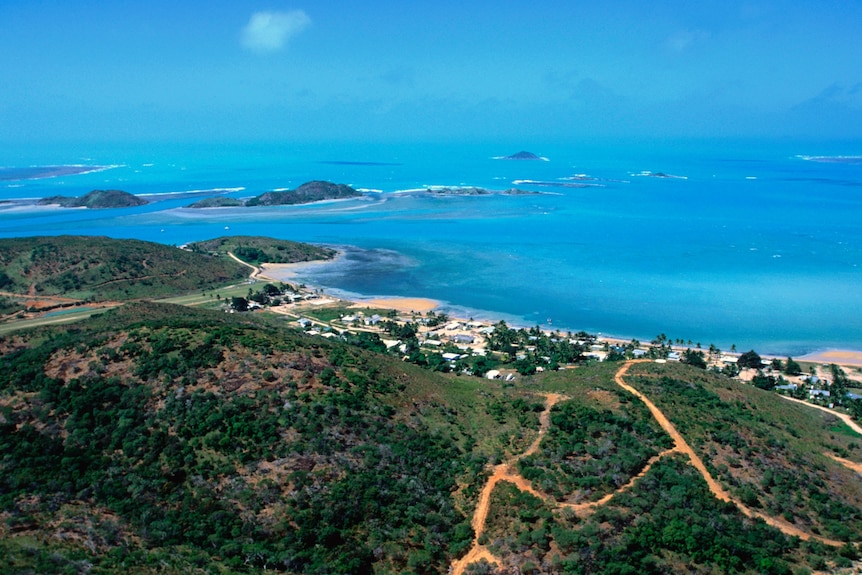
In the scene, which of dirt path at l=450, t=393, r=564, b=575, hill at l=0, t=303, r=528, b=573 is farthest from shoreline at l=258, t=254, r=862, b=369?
dirt path at l=450, t=393, r=564, b=575

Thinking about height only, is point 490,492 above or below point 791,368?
below

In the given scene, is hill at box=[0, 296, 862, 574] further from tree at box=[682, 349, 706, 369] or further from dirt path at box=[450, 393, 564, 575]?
tree at box=[682, 349, 706, 369]

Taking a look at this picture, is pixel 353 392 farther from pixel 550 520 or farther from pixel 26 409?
pixel 26 409

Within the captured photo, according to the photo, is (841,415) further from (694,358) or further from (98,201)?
(98,201)

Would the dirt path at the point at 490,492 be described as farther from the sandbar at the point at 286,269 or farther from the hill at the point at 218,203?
the hill at the point at 218,203

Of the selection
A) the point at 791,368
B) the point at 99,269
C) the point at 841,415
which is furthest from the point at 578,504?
the point at 99,269

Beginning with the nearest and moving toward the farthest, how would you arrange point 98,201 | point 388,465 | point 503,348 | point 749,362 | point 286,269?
point 388,465
point 749,362
point 503,348
point 286,269
point 98,201

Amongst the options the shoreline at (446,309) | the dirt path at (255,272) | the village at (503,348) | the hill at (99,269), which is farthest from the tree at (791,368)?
the hill at (99,269)
